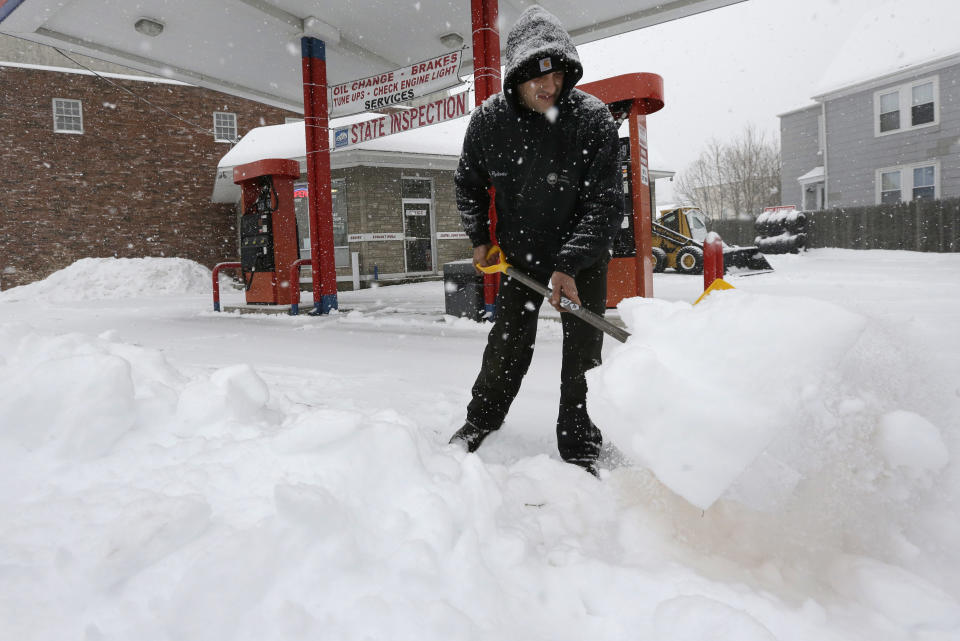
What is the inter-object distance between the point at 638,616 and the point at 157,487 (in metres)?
1.35

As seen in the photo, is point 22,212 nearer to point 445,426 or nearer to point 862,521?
point 445,426

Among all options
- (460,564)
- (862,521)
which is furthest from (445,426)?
(862,521)

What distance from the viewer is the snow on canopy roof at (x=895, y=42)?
17672mm

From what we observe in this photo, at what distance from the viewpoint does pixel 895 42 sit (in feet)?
62.8

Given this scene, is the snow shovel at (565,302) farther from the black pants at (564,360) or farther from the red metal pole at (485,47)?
the red metal pole at (485,47)

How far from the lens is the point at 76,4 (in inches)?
273

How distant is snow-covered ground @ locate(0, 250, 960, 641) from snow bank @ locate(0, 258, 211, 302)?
15.8 metres

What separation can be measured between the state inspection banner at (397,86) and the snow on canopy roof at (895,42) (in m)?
Result: 17.7

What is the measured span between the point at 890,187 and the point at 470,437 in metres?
21.8

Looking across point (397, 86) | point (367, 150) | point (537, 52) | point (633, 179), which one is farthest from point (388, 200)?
point (537, 52)

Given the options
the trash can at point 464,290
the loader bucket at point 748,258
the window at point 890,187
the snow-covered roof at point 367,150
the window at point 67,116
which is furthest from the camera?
the window at point 890,187

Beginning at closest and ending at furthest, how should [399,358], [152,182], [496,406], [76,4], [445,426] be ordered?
[496,406] → [445,426] → [399,358] → [76,4] → [152,182]

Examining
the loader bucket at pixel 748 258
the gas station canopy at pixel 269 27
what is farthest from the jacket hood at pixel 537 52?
the loader bucket at pixel 748 258

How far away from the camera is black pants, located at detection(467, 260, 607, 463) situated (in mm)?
2348
